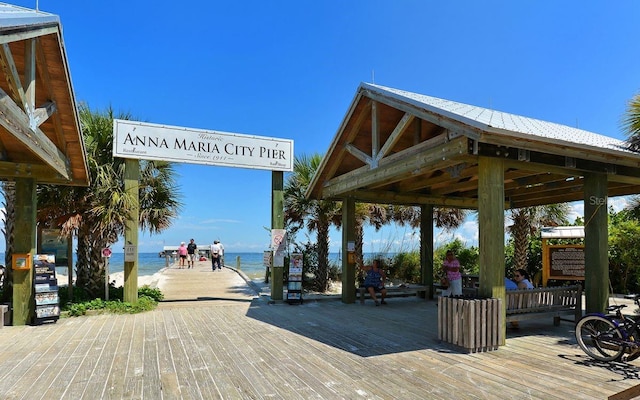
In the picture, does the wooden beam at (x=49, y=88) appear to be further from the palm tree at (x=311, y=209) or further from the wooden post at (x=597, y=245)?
the wooden post at (x=597, y=245)

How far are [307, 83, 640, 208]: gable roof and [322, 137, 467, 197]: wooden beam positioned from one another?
2 cm

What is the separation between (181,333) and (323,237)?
7.91m

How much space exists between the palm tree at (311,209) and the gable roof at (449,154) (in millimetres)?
2290

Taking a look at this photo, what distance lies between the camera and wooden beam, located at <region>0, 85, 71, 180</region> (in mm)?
4777

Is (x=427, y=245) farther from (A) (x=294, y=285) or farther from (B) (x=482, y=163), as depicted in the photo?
(B) (x=482, y=163)


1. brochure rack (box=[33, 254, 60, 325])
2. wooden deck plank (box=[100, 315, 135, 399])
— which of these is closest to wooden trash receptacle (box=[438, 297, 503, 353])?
wooden deck plank (box=[100, 315, 135, 399])

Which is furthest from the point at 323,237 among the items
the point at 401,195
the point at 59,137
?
the point at 59,137

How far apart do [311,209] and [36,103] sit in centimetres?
862

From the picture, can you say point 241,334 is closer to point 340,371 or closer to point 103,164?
point 340,371

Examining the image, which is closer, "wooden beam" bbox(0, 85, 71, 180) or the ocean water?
"wooden beam" bbox(0, 85, 71, 180)

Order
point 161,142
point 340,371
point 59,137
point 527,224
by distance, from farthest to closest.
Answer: point 527,224 < point 161,142 < point 59,137 < point 340,371

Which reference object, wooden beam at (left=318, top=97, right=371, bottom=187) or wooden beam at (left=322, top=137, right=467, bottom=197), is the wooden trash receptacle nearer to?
wooden beam at (left=322, top=137, right=467, bottom=197)

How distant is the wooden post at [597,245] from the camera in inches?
289

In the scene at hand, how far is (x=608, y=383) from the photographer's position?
15.1 ft
